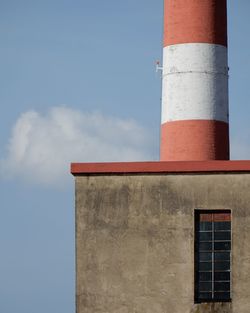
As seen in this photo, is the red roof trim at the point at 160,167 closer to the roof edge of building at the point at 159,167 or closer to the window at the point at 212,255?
the roof edge of building at the point at 159,167

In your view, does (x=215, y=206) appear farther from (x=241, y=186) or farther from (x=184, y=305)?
(x=184, y=305)

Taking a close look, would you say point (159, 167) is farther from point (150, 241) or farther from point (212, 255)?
point (212, 255)

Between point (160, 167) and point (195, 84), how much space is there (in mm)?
4642

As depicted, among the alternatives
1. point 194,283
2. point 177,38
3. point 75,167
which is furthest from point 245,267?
point 177,38

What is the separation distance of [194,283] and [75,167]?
139 inches

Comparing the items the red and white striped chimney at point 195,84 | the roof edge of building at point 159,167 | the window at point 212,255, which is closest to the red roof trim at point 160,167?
the roof edge of building at point 159,167

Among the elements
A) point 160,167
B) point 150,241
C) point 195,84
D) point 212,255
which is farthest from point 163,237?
point 195,84

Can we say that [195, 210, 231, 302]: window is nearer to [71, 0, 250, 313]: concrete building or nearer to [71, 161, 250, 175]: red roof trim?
[71, 0, 250, 313]: concrete building

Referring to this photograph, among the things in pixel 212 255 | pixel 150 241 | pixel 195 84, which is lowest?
pixel 212 255

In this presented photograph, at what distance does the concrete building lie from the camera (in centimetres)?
2319

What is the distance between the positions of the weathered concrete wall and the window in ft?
0.83

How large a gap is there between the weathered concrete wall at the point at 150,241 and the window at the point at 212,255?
253 millimetres

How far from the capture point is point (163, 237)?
2339 centimetres

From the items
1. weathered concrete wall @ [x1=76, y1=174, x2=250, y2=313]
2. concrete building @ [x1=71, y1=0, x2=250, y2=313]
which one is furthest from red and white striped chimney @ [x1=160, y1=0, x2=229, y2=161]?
weathered concrete wall @ [x1=76, y1=174, x2=250, y2=313]
